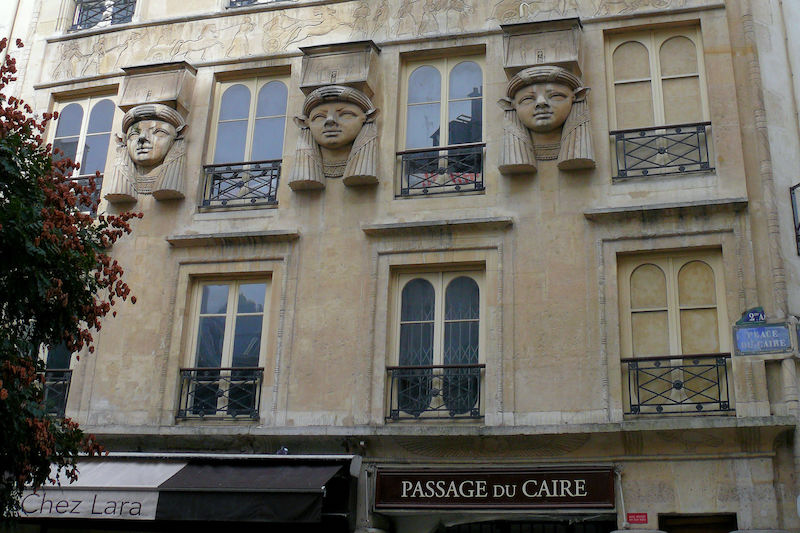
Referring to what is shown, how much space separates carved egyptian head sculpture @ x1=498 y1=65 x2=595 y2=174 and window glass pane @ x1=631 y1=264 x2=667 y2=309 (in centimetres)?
147

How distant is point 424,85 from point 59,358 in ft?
20.6

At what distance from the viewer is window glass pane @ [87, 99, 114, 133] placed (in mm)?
14852

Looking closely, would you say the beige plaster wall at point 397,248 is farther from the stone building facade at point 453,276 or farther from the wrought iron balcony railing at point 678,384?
the wrought iron balcony railing at point 678,384

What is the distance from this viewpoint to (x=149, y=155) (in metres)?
13.8

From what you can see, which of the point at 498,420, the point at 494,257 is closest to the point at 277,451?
the point at 498,420

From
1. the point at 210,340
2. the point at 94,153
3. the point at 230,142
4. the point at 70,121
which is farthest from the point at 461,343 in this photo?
the point at 70,121

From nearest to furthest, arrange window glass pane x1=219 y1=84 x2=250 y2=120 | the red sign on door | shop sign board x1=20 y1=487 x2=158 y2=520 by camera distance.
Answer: the red sign on door < shop sign board x1=20 y1=487 x2=158 y2=520 < window glass pane x1=219 y1=84 x2=250 y2=120

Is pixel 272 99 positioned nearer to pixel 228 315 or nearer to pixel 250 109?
pixel 250 109

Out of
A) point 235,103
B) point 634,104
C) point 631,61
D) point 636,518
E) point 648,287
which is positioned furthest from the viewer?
point 235,103

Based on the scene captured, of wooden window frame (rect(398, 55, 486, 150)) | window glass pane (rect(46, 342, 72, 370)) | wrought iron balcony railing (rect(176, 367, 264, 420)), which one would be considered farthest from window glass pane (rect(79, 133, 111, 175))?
wooden window frame (rect(398, 55, 486, 150))

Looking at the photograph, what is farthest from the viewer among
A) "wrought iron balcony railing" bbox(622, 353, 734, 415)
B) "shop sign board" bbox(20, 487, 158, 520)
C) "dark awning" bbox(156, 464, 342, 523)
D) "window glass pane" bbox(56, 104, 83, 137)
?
"window glass pane" bbox(56, 104, 83, 137)

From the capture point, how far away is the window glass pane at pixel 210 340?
1294 centimetres

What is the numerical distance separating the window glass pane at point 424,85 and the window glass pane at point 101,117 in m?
4.61

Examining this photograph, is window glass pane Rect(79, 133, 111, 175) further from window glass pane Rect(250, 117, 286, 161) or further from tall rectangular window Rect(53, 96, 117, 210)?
window glass pane Rect(250, 117, 286, 161)
